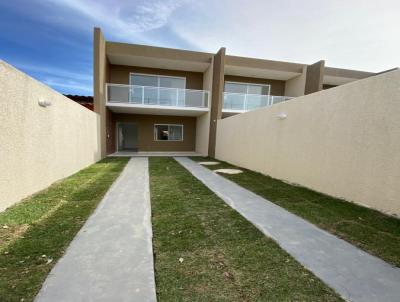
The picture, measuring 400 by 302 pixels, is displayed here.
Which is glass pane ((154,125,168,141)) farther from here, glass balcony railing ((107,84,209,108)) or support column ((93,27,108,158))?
support column ((93,27,108,158))

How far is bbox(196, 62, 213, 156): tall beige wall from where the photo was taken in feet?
46.0

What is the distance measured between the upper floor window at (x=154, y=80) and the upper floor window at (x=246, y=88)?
367cm

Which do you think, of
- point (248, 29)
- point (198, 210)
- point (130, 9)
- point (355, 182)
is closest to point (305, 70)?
point (248, 29)

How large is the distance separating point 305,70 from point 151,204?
1539cm

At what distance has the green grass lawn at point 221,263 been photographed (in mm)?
1830

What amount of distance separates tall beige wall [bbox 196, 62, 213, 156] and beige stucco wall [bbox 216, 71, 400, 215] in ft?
21.8

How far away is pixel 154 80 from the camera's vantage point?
15.0 metres

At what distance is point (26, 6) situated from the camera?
23.8ft

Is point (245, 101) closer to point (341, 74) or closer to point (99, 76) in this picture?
point (341, 74)

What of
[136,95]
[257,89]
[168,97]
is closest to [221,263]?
[168,97]

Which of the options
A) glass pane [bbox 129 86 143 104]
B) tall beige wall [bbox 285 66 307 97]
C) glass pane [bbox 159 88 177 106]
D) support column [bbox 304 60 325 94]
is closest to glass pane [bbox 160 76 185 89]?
glass pane [bbox 159 88 177 106]

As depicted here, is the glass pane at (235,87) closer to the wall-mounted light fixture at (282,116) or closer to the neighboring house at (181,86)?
the neighboring house at (181,86)

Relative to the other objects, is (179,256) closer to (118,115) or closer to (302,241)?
(302,241)

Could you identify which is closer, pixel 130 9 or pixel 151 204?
pixel 151 204
